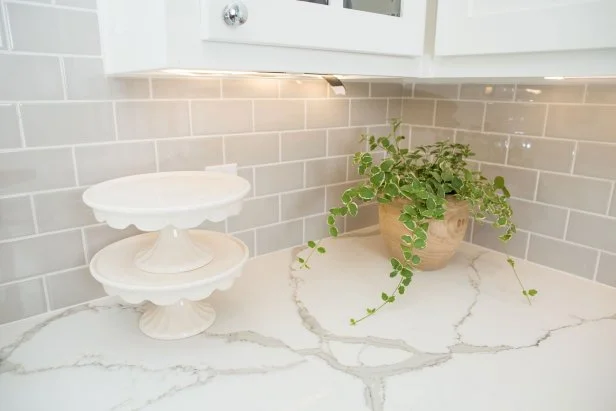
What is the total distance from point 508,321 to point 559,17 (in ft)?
1.74

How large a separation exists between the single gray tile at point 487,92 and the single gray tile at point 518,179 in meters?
0.17

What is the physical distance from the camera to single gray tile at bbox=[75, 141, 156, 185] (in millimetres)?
830

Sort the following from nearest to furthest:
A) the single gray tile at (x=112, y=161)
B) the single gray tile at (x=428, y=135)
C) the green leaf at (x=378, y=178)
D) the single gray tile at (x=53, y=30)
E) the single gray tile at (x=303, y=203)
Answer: the single gray tile at (x=53, y=30)
the single gray tile at (x=112, y=161)
the green leaf at (x=378, y=178)
the single gray tile at (x=303, y=203)
the single gray tile at (x=428, y=135)

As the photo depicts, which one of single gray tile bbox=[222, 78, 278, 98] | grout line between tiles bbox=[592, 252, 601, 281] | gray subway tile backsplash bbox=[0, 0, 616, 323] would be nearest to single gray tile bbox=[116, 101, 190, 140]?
gray subway tile backsplash bbox=[0, 0, 616, 323]

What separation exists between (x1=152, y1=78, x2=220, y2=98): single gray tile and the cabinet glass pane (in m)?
0.35

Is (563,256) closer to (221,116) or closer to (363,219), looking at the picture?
(363,219)

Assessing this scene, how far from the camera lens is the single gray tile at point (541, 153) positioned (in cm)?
102

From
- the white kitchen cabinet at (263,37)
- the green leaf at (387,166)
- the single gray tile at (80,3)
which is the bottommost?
the green leaf at (387,166)

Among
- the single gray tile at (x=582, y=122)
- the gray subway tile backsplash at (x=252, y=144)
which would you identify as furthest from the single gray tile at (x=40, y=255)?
the single gray tile at (x=582, y=122)

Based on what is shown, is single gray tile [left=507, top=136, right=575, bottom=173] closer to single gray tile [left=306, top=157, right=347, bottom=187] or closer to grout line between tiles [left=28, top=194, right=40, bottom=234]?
single gray tile [left=306, top=157, right=347, bottom=187]

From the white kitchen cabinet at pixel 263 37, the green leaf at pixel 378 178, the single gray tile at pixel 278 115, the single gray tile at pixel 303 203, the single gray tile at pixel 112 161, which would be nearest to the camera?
the white kitchen cabinet at pixel 263 37

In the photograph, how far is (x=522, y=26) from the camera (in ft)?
2.45

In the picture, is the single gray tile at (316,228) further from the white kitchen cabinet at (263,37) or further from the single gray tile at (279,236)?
the white kitchen cabinet at (263,37)

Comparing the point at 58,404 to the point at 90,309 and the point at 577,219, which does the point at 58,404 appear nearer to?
the point at 90,309
